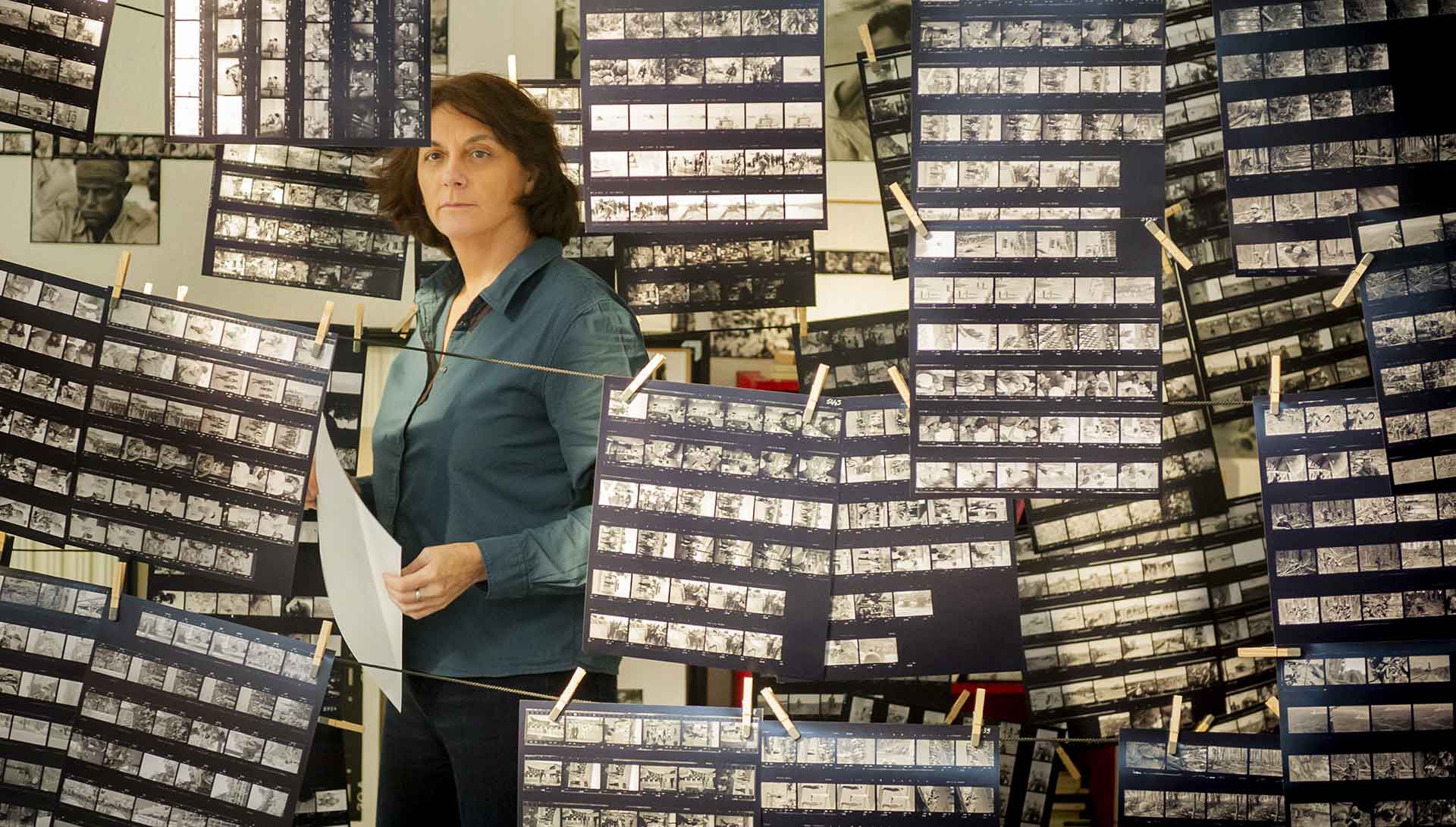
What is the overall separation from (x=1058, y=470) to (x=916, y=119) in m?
0.54

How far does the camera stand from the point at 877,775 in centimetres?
208

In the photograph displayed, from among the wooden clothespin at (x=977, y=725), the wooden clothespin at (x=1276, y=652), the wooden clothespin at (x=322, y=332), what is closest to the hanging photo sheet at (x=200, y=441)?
the wooden clothespin at (x=322, y=332)

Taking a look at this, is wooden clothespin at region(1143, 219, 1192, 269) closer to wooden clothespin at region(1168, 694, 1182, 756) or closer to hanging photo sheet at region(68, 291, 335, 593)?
wooden clothespin at region(1168, 694, 1182, 756)

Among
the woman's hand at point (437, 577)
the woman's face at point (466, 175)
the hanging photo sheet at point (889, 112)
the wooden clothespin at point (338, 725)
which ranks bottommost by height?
the wooden clothespin at point (338, 725)

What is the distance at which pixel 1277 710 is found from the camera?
2129 millimetres

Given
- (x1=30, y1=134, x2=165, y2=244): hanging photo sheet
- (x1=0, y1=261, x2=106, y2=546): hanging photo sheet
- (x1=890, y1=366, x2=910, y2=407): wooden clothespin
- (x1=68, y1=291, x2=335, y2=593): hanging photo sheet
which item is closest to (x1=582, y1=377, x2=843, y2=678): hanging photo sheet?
(x1=890, y1=366, x2=910, y2=407): wooden clothespin

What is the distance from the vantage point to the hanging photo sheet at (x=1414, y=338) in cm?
198

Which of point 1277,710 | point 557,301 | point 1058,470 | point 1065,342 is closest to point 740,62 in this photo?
point 557,301

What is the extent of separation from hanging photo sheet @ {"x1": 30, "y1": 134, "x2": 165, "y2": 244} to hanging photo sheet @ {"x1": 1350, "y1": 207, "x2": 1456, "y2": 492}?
2.23 meters

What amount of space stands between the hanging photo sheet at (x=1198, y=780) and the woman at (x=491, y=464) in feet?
2.63

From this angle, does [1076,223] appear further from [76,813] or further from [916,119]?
[76,813]

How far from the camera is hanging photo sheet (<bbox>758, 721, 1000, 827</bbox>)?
6.79ft

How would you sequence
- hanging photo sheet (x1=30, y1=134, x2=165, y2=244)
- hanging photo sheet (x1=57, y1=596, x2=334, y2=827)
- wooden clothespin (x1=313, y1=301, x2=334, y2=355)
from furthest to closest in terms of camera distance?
hanging photo sheet (x1=30, y1=134, x2=165, y2=244) → hanging photo sheet (x1=57, y1=596, x2=334, y2=827) → wooden clothespin (x1=313, y1=301, x2=334, y2=355)

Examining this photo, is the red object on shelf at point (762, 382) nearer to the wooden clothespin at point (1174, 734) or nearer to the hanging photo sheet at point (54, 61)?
the wooden clothespin at point (1174, 734)
